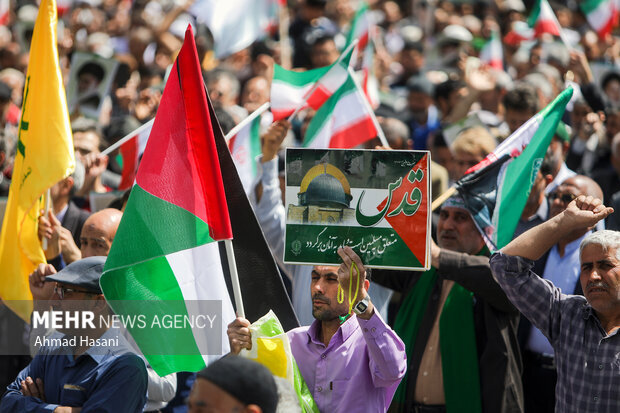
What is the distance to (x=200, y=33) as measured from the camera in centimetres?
1141

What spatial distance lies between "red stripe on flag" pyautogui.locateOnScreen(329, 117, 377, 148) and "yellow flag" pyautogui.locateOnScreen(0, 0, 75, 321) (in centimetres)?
205

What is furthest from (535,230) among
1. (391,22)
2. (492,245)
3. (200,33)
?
(391,22)

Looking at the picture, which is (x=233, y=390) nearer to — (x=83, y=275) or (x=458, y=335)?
(x=83, y=275)

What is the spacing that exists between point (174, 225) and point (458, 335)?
74.2 inches

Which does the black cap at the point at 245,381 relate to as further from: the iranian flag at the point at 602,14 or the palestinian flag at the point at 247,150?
the iranian flag at the point at 602,14

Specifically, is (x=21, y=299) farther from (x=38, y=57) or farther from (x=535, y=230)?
(x=535, y=230)

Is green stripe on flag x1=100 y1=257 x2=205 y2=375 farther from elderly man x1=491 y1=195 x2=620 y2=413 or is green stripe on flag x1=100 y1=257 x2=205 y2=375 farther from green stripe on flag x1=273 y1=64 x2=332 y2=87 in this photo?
green stripe on flag x1=273 y1=64 x2=332 y2=87

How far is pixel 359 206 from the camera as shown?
4723 millimetres

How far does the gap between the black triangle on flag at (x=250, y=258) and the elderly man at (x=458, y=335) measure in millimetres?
949

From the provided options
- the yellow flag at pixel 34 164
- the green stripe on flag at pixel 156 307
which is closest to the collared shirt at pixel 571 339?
the green stripe on flag at pixel 156 307

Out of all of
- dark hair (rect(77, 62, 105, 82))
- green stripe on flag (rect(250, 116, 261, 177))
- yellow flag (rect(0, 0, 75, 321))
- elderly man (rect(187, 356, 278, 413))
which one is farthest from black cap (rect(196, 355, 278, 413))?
dark hair (rect(77, 62, 105, 82))

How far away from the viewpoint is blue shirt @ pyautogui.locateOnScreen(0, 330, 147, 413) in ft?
14.1

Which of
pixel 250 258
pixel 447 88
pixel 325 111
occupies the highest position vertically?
pixel 447 88

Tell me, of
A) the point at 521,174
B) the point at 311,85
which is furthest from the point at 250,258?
the point at 311,85
